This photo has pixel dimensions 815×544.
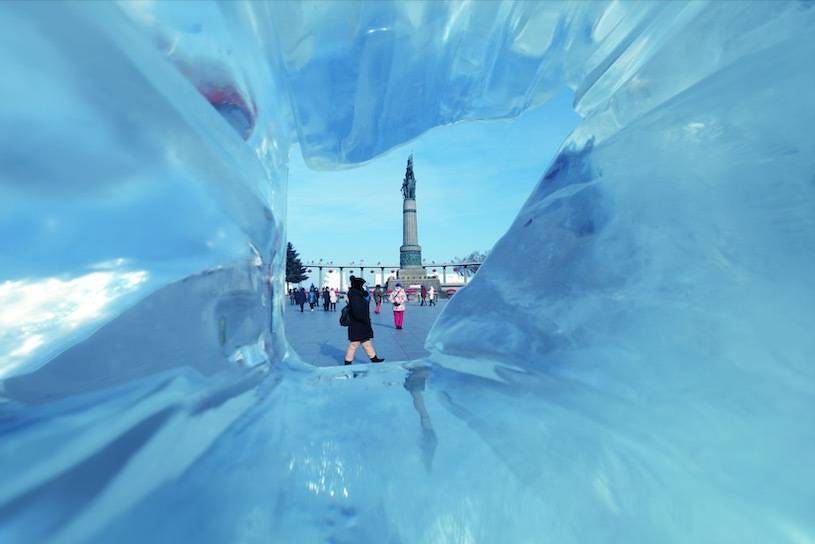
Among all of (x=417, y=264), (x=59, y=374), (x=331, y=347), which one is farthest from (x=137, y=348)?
(x=417, y=264)

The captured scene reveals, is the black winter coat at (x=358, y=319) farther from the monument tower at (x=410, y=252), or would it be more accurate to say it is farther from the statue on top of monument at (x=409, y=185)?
the statue on top of monument at (x=409, y=185)

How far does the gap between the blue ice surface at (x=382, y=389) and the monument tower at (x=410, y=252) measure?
94.5 ft

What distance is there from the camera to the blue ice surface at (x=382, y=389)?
2.74 ft

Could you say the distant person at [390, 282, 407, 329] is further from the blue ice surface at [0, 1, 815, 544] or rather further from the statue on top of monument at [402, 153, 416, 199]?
the statue on top of monument at [402, 153, 416, 199]

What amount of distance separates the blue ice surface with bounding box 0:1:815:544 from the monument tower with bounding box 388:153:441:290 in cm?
2881

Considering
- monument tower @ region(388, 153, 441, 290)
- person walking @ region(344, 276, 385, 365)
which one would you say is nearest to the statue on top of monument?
monument tower @ region(388, 153, 441, 290)

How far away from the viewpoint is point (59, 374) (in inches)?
35.6

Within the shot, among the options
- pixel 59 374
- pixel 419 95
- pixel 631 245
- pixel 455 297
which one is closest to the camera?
pixel 59 374

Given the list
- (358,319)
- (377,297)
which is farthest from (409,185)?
(358,319)

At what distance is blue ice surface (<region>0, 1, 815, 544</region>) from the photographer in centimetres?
84

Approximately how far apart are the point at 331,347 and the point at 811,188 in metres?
5.74

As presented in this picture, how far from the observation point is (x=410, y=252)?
1235 inches

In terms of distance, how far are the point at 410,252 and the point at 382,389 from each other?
2968 cm

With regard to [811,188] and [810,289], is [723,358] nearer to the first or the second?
[810,289]
